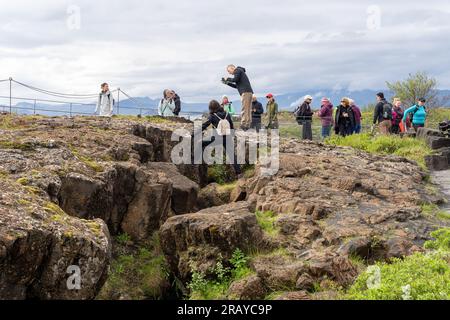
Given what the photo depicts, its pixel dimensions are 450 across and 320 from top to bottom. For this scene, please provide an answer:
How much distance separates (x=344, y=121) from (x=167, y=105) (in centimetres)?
832

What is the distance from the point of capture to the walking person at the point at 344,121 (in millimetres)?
32125

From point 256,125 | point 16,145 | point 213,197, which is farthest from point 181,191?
point 256,125

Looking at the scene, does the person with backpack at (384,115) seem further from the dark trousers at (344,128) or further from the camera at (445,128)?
the camera at (445,128)

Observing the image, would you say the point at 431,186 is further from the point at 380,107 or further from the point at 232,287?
the point at 232,287

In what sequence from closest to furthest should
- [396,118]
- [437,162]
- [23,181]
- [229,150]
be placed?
[23,181], [229,150], [437,162], [396,118]

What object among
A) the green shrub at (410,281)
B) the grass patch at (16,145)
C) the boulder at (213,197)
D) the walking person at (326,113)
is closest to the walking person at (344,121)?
the walking person at (326,113)

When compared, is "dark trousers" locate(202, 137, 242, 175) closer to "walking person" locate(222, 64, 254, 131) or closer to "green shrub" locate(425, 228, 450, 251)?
"walking person" locate(222, 64, 254, 131)

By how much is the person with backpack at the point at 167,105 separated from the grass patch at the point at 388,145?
22.9ft

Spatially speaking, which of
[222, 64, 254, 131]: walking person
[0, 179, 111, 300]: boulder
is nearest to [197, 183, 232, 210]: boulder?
[222, 64, 254, 131]: walking person

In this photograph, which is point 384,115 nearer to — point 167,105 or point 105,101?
point 167,105

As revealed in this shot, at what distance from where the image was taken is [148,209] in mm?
18828

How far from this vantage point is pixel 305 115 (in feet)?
105
